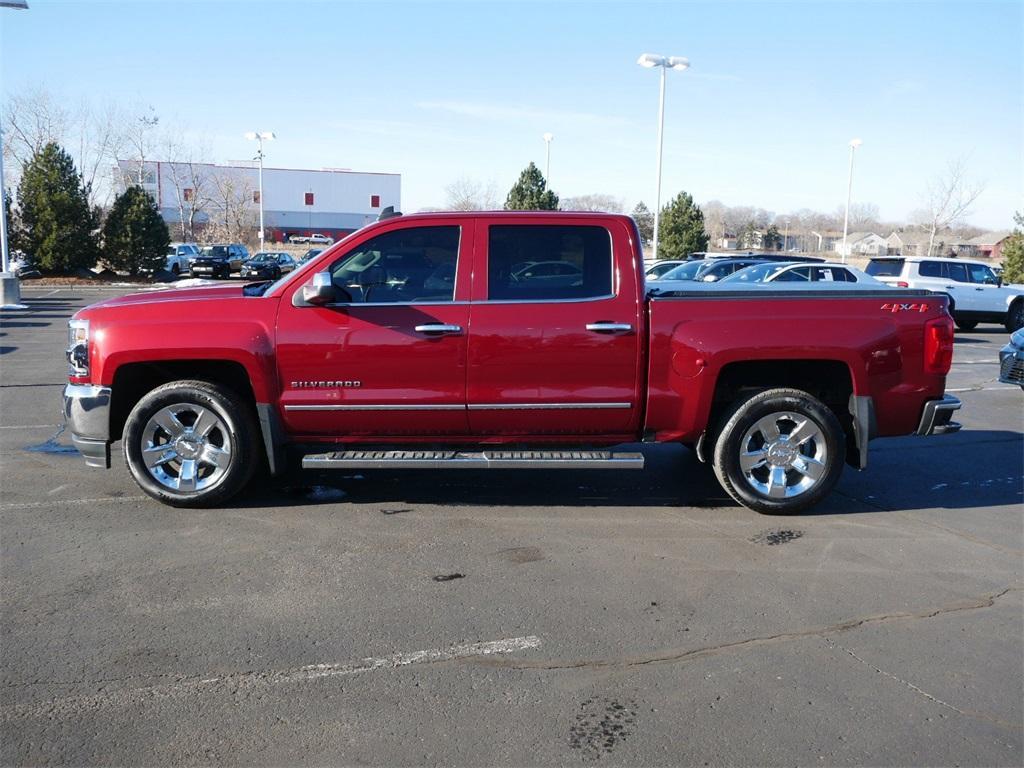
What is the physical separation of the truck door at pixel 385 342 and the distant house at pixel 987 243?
89133 millimetres

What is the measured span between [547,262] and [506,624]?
8.60ft

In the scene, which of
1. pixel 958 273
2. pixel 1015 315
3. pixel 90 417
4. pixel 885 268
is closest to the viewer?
pixel 90 417

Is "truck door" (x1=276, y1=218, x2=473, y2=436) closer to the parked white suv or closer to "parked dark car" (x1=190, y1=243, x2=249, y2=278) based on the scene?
the parked white suv

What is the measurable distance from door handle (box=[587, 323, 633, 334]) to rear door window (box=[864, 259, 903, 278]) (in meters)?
16.7

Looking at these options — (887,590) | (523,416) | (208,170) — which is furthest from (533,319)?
(208,170)

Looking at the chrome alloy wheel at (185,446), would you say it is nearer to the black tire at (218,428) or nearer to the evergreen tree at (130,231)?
the black tire at (218,428)

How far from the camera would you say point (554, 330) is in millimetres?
5688

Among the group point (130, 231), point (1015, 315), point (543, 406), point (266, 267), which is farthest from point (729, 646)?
point (130, 231)

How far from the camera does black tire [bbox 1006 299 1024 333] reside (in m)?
20.3

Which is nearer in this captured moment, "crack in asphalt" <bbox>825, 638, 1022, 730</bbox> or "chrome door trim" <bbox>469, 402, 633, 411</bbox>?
"crack in asphalt" <bbox>825, 638, 1022, 730</bbox>

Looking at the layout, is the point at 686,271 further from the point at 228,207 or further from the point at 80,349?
the point at 228,207

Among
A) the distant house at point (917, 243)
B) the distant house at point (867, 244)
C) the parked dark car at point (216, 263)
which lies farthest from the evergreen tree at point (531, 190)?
the distant house at point (867, 244)

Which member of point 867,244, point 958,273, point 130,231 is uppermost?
point 867,244

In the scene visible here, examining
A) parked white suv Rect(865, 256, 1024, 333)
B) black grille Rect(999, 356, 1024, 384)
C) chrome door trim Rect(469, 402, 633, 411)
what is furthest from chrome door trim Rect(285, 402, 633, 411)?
parked white suv Rect(865, 256, 1024, 333)
